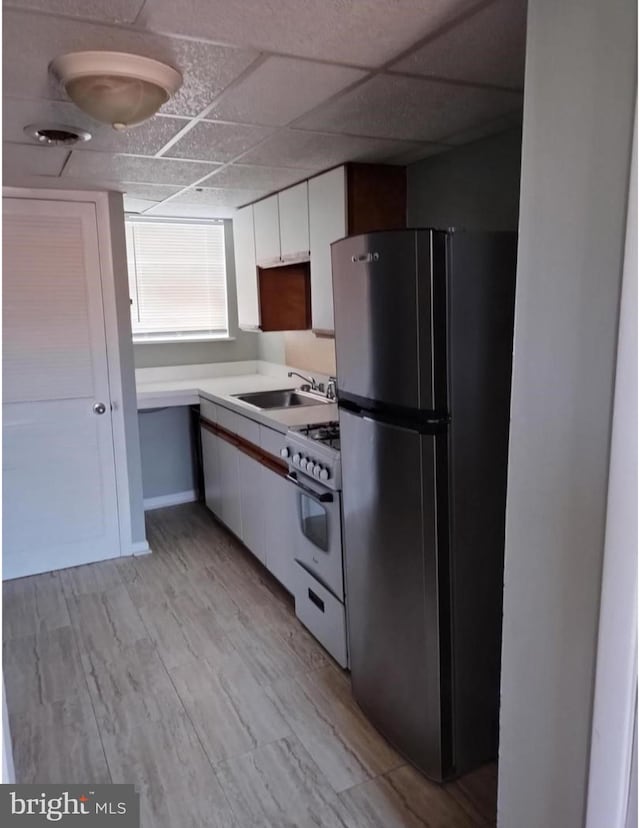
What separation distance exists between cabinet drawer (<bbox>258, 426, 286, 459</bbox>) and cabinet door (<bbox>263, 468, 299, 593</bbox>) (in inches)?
4.5

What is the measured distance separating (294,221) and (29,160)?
4.31 ft

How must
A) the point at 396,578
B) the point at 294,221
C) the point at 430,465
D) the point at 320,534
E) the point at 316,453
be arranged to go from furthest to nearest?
1. the point at 294,221
2. the point at 320,534
3. the point at 316,453
4. the point at 396,578
5. the point at 430,465

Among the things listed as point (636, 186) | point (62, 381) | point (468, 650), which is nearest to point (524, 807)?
point (468, 650)

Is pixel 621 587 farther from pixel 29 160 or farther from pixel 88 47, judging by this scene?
pixel 29 160

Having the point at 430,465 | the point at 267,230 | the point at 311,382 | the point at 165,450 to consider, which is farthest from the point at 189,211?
the point at 430,465

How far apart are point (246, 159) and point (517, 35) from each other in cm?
147

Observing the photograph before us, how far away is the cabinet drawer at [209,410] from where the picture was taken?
157 inches

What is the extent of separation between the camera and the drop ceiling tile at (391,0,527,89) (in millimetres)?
1460

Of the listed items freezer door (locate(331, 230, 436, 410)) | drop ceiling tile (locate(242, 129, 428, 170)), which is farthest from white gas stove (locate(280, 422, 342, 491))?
drop ceiling tile (locate(242, 129, 428, 170))

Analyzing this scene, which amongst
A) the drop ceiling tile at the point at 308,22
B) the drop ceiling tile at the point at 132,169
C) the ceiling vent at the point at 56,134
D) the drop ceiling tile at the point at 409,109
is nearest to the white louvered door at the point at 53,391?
the drop ceiling tile at the point at 132,169

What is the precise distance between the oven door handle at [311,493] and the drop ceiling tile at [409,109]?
1393 mm

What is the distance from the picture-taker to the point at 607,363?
44.8 inches

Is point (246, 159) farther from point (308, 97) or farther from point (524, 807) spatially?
point (524, 807)

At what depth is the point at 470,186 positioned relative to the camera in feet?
8.65
